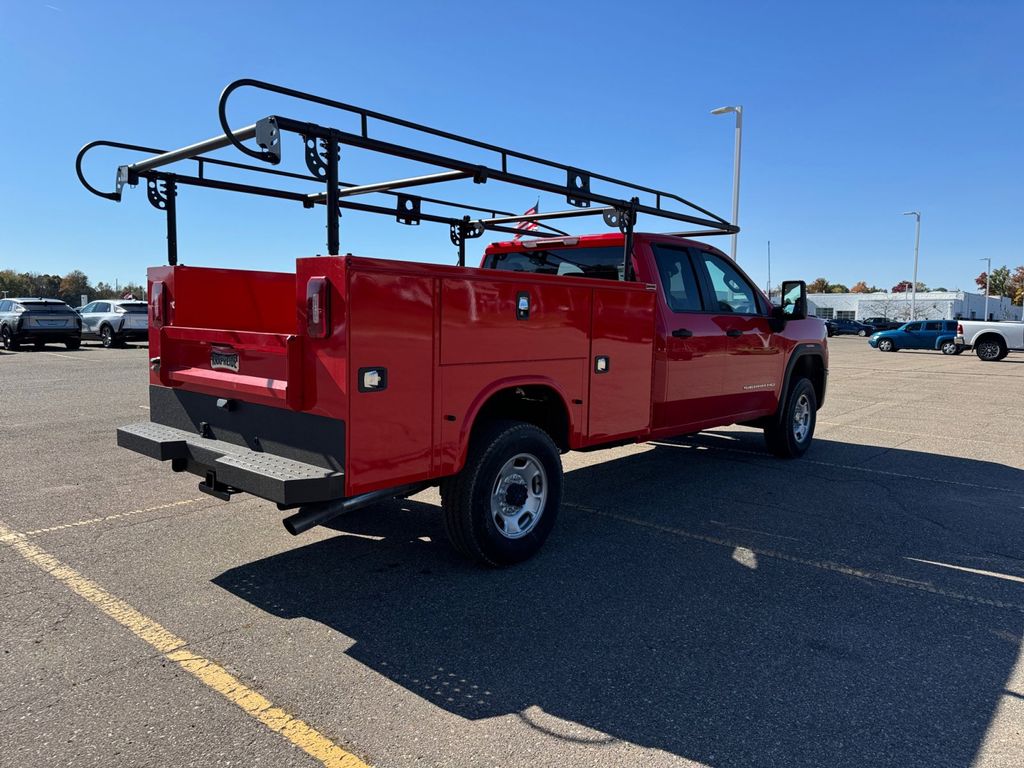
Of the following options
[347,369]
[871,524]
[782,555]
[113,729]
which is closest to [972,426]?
[871,524]

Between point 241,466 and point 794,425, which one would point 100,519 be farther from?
point 794,425

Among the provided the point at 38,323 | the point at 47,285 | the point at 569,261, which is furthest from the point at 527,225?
the point at 47,285

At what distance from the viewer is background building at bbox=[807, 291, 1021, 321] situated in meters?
83.4

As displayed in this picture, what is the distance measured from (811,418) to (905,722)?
5796mm

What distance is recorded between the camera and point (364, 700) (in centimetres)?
300

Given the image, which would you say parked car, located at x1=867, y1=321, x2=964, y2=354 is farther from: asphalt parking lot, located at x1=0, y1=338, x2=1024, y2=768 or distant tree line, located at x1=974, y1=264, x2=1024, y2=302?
distant tree line, located at x1=974, y1=264, x2=1024, y2=302

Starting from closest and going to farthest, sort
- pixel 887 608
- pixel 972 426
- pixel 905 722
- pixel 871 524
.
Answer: pixel 905 722
pixel 887 608
pixel 871 524
pixel 972 426

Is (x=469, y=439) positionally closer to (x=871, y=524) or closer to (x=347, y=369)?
(x=347, y=369)

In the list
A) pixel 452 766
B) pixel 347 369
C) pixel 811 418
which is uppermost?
pixel 347 369

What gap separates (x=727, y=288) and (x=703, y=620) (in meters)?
3.83

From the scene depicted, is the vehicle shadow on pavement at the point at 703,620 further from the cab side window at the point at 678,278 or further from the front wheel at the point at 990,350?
the front wheel at the point at 990,350

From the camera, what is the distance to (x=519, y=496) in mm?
4539

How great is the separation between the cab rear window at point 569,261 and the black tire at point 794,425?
2.94 meters

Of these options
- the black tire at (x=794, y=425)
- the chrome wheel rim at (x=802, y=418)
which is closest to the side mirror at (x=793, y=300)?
the black tire at (x=794, y=425)
